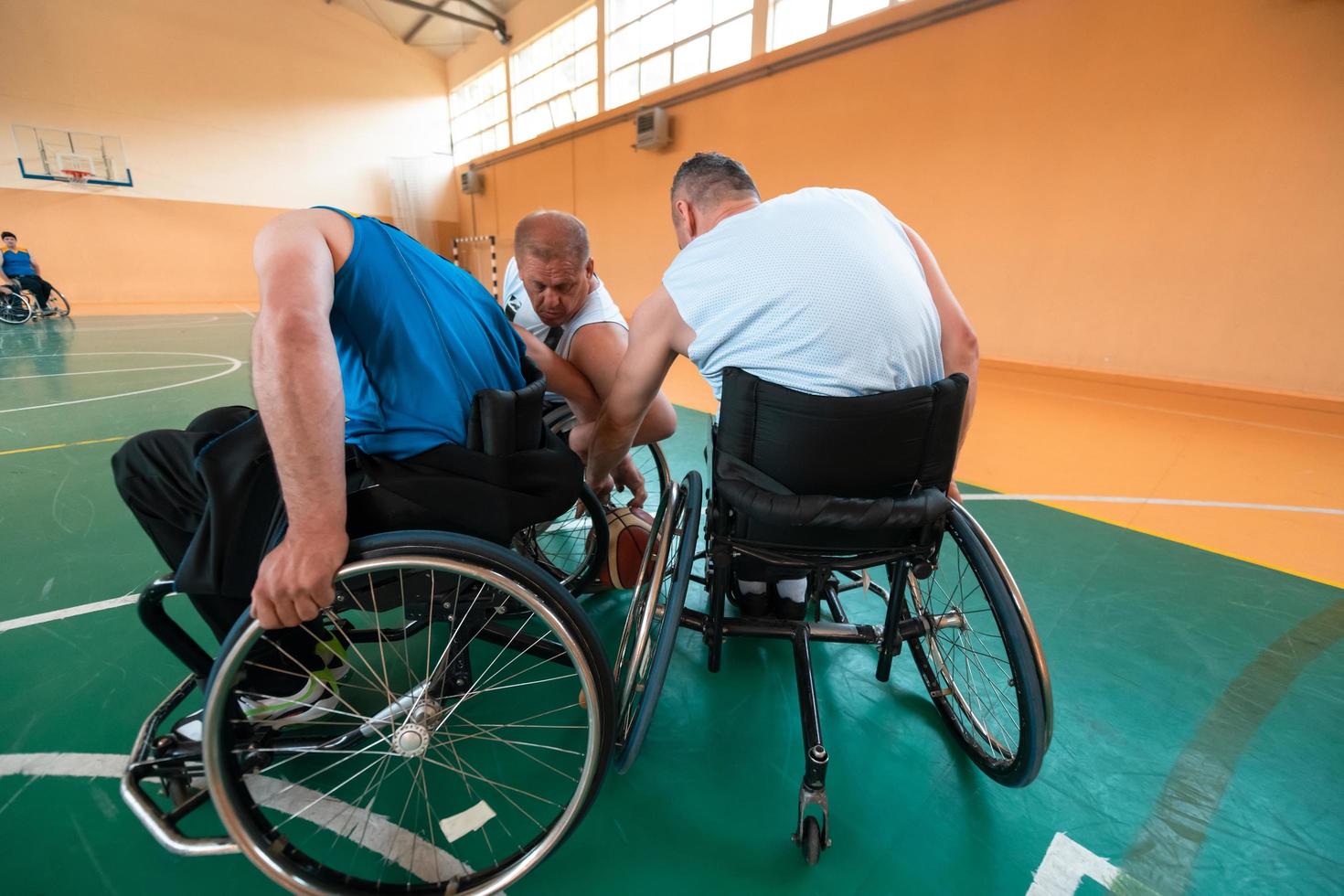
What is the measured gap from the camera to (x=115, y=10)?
10.6 metres

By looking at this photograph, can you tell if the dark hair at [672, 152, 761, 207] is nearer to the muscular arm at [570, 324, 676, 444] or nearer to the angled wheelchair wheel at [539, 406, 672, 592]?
the muscular arm at [570, 324, 676, 444]

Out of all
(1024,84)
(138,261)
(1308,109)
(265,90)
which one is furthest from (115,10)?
(1308,109)

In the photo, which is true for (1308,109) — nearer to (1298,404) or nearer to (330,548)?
(1298,404)

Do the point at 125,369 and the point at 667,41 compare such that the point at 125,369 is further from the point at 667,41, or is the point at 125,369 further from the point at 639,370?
the point at 667,41

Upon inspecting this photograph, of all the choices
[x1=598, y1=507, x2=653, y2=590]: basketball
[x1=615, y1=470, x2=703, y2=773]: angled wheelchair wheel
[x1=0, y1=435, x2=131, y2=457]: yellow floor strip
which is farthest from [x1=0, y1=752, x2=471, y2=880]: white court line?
[x1=0, y1=435, x2=131, y2=457]: yellow floor strip

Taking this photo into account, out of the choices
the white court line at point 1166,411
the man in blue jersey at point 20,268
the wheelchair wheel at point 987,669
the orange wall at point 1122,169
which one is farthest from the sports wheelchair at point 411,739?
the man in blue jersey at point 20,268

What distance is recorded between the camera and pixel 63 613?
1.62 metres

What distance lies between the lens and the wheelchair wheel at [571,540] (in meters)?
1.61

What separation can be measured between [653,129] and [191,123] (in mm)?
9885

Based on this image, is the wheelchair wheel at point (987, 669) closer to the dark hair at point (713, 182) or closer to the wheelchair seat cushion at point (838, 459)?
the wheelchair seat cushion at point (838, 459)

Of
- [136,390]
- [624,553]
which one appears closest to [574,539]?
[624,553]

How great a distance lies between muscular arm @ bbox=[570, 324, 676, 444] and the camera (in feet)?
5.36

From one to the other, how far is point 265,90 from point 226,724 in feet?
51.7

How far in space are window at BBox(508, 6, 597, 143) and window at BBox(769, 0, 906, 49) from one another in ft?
13.4
